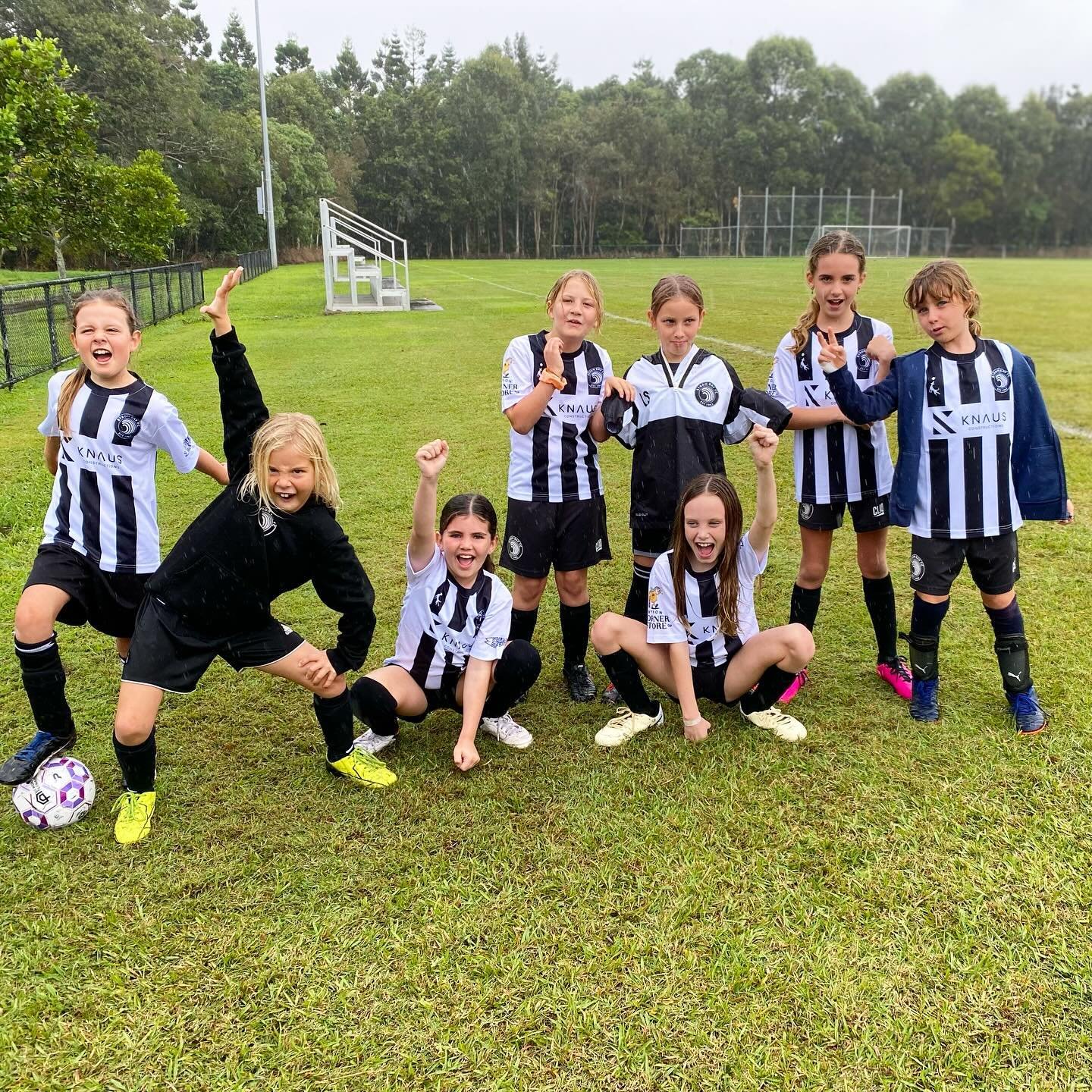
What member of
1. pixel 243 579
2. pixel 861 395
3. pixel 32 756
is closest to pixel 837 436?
pixel 861 395

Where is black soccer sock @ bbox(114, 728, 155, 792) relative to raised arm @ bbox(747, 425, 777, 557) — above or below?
below

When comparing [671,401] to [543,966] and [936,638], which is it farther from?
[543,966]

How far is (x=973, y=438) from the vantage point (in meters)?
3.28

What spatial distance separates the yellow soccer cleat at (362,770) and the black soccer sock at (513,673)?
1.44ft

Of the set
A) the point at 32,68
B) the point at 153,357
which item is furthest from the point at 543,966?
the point at 32,68

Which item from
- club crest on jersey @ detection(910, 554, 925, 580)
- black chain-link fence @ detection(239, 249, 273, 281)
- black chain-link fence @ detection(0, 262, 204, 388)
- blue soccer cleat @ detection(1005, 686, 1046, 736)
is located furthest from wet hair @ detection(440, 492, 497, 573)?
black chain-link fence @ detection(239, 249, 273, 281)

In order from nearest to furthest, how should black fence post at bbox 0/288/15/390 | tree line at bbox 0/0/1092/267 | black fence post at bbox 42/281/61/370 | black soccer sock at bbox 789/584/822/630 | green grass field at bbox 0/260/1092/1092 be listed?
1. green grass field at bbox 0/260/1092/1092
2. black soccer sock at bbox 789/584/822/630
3. black fence post at bbox 0/288/15/390
4. black fence post at bbox 42/281/61/370
5. tree line at bbox 0/0/1092/267

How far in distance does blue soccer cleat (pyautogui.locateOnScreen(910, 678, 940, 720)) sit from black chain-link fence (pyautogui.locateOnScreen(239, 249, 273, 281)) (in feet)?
106

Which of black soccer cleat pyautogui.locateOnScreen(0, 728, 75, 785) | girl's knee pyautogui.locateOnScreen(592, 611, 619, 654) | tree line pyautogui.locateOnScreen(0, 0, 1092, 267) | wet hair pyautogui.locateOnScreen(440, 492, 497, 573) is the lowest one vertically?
black soccer cleat pyautogui.locateOnScreen(0, 728, 75, 785)

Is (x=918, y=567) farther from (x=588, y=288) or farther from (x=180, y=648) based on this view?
(x=180, y=648)

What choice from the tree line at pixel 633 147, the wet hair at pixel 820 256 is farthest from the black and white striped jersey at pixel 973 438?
the tree line at pixel 633 147

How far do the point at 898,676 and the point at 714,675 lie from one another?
94 centimetres

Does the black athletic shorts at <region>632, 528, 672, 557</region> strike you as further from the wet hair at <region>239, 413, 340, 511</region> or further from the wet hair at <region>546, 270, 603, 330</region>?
the wet hair at <region>239, 413, 340, 511</region>

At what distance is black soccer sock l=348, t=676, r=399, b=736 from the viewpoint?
10.3ft
